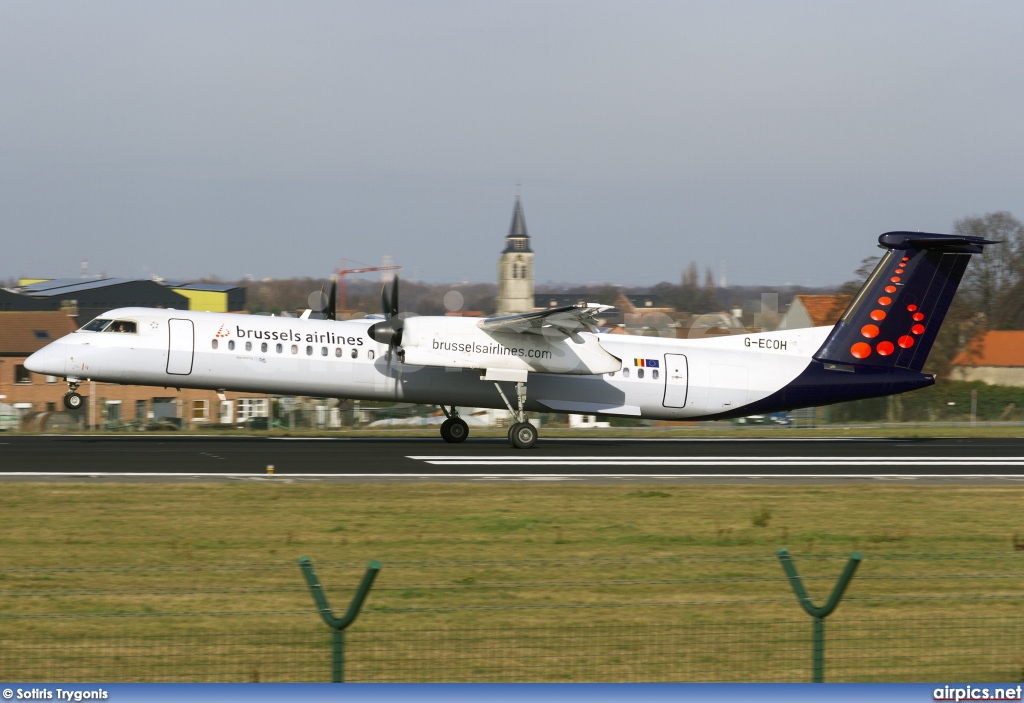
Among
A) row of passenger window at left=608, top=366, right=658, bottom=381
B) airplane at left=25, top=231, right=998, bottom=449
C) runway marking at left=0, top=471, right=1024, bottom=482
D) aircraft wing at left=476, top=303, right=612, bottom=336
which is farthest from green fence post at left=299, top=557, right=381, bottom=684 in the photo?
row of passenger window at left=608, top=366, right=658, bottom=381

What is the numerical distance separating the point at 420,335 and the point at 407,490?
6.96 metres

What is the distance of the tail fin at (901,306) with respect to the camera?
88.3 feet

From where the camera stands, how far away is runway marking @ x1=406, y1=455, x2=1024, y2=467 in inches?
870

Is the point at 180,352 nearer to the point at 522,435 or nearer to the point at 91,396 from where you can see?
the point at 522,435

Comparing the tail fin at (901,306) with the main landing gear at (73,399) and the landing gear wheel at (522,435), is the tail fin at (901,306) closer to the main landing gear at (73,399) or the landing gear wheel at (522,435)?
the landing gear wheel at (522,435)

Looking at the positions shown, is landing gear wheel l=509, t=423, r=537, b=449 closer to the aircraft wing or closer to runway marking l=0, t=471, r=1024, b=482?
the aircraft wing

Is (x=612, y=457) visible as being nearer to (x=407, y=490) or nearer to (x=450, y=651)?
(x=407, y=490)

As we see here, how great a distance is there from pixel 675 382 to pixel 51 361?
14.3 metres

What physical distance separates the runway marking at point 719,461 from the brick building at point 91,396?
19.1 meters

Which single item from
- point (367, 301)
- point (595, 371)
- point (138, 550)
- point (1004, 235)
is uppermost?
point (1004, 235)

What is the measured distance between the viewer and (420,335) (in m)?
23.9

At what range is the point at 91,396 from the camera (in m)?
40.2

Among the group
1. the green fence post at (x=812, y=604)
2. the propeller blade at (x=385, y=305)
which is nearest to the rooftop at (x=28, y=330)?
the propeller blade at (x=385, y=305)

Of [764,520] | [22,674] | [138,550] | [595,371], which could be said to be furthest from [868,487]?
[22,674]
